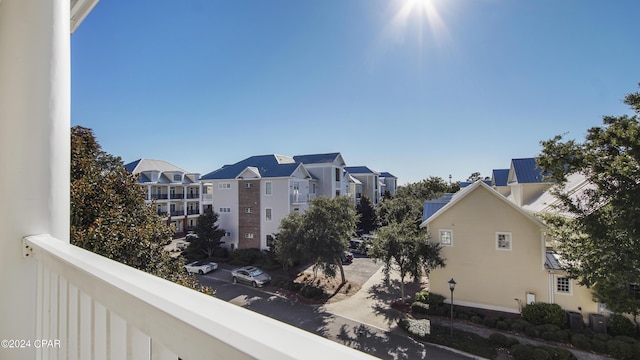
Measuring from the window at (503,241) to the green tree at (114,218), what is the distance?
1026 cm

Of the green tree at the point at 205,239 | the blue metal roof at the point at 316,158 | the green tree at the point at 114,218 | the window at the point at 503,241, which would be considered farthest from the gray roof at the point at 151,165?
the window at the point at 503,241

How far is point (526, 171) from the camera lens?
1401 cm

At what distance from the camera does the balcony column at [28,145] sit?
1.40 meters

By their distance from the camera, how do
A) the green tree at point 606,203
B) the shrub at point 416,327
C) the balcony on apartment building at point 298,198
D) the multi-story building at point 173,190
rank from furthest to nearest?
the multi-story building at point 173,190 < the balcony on apartment building at point 298,198 < the shrub at point 416,327 < the green tree at point 606,203

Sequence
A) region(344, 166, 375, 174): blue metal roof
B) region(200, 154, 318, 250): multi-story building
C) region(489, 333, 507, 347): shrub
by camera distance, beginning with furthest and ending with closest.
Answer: region(344, 166, 375, 174): blue metal roof
region(200, 154, 318, 250): multi-story building
region(489, 333, 507, 347): shrub

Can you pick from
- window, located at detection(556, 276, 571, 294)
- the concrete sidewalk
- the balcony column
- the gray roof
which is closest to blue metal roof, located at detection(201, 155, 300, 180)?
the gray roof

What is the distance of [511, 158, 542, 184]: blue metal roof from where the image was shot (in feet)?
44.3

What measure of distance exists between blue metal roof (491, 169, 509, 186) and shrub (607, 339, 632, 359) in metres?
12.3

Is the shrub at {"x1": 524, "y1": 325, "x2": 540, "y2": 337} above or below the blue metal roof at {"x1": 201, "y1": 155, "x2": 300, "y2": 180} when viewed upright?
below

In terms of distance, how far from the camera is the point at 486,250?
10211mm

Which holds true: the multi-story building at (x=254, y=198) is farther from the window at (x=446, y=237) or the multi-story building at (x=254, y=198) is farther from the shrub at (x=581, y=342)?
the shrub at (x=581, y=342)

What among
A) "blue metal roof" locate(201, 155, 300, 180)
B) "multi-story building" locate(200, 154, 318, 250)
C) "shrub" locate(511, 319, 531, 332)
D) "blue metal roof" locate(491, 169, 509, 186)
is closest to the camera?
"shrub" locate(511, 319, 531, 332)

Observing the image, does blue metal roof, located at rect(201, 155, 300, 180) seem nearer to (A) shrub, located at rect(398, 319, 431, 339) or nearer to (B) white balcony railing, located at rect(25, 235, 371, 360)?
(A) shrub, located at rect(398, 319, 431, 339)

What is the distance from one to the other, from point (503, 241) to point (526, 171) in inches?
242
